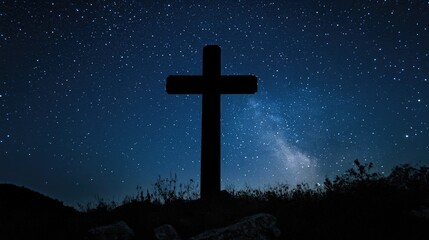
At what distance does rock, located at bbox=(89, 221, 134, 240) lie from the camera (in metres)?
5.71

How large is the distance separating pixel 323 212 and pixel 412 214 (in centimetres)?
145

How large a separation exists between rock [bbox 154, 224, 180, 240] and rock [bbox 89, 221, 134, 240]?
0.44 m

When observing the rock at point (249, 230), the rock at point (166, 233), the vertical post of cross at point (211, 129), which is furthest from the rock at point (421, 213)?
the rock at point (166, 233)

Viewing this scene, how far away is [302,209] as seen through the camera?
6.53 m

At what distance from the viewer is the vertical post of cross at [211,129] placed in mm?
8444

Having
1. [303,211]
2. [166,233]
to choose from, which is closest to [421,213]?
[303,211]

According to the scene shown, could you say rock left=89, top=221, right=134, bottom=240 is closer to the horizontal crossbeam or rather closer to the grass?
the grass

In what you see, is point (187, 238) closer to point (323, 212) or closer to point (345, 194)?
point (323, 212)

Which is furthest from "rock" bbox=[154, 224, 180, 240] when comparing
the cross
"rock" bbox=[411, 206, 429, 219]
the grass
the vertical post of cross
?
"rock" bbox=[411, 206, 429, 219]

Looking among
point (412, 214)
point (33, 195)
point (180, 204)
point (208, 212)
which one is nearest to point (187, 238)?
point (208, 212)

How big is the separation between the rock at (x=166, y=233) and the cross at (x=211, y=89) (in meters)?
2.78

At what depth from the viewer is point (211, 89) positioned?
29.4 feet

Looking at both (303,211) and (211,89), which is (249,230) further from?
(211,89)

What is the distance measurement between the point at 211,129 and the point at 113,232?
11.7 ft
